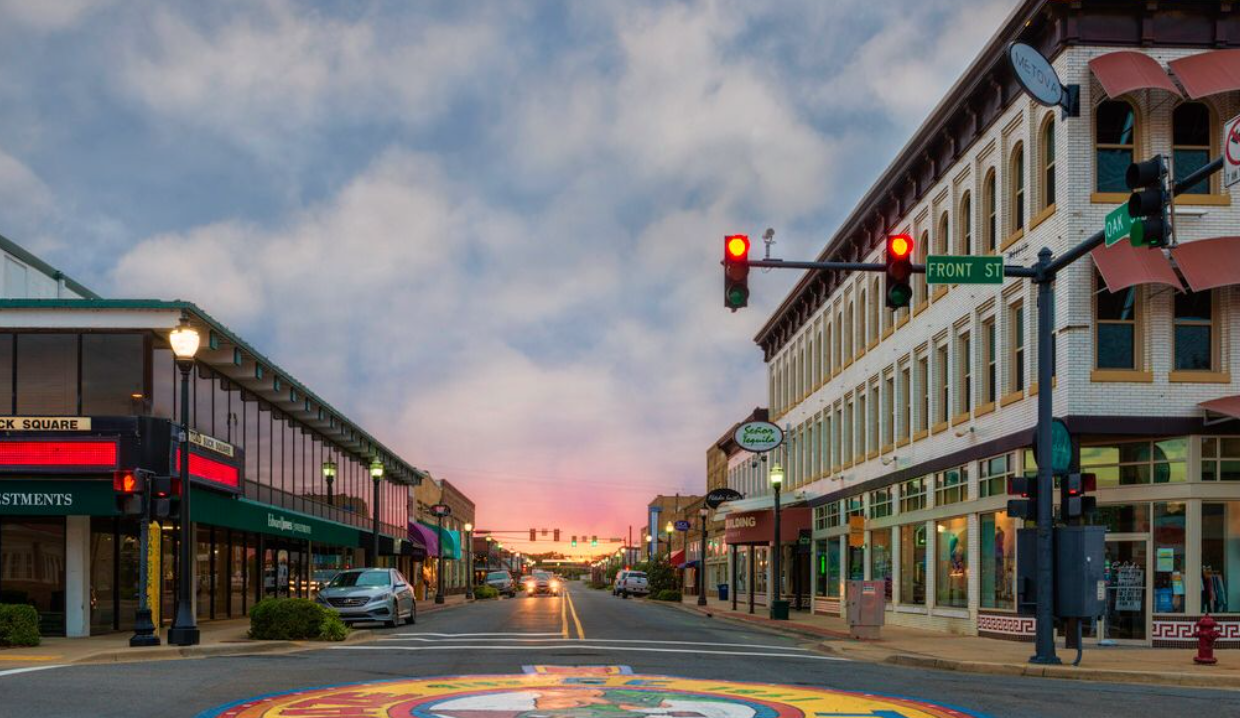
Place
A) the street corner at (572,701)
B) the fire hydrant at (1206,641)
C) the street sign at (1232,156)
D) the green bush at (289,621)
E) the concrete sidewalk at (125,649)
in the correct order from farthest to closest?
the green bush at (289,621), the fire hydrant at (1206,641), the concrete sidewalk at (125,649), the street corner at (572,701), the street sign at (1232,156)

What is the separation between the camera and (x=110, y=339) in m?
26.7

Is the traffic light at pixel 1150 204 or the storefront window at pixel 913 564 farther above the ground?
the traffic light at pixel 1150 204

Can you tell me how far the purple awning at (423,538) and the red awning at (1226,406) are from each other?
1872 inches

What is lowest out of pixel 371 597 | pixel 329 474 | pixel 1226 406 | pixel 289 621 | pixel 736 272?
pixel 371 597

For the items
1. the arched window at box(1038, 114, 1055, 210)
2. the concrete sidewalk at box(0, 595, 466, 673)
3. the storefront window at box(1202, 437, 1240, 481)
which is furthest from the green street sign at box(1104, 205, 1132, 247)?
the concrete sidewalk at box(0, 595, 466, 673)

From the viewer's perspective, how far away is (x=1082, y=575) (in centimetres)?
2014

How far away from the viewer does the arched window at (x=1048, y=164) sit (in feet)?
88.4

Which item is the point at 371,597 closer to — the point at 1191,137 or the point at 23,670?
the point at 23,670

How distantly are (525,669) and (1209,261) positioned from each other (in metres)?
15.1

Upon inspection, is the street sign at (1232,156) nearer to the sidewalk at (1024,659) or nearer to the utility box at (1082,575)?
the sidewalk at (1024,659)

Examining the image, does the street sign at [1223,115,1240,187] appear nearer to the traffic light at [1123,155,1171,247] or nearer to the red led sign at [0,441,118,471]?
the traffic light at [1123,155,1171,247]

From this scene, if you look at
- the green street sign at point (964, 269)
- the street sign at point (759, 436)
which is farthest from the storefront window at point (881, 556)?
the green street sign at point (964, 269)

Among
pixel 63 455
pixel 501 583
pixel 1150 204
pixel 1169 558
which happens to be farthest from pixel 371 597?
pixel 501 583

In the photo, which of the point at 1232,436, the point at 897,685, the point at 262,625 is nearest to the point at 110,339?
the point at 262,625
